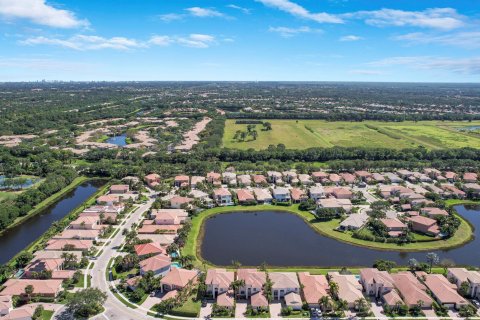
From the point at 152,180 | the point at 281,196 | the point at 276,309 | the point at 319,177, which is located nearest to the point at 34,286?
the point at 276,309

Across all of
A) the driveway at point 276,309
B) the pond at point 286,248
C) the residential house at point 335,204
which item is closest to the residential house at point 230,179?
the pond at point 286,248

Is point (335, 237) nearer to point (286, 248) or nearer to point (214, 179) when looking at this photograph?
point (286, 248)

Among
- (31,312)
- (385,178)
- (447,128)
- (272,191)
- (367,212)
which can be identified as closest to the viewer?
(31,312)

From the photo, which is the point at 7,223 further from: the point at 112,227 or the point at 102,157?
the point at 102,157

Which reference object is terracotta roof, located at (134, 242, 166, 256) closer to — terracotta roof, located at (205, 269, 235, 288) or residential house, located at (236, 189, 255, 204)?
terracotta roof, located at (205, 269, 235, 288)

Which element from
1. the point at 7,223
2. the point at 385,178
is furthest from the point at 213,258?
the point at 385,178

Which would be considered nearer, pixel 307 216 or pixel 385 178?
pixel 307 216

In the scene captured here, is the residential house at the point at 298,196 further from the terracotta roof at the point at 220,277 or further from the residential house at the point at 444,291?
the terracotta roof at the point at 220,277
